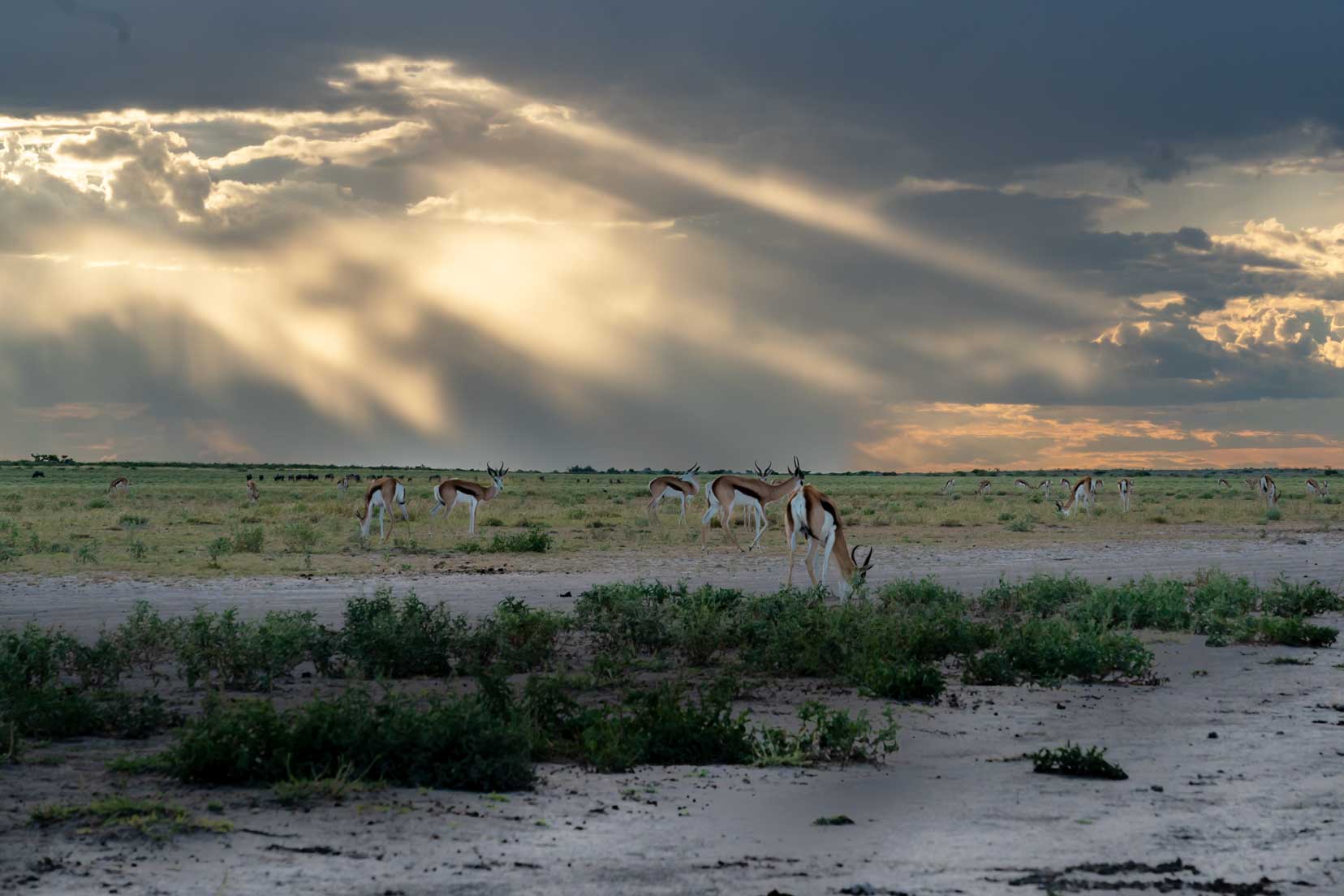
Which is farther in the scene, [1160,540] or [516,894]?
[1160,540]

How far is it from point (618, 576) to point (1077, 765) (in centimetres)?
1419

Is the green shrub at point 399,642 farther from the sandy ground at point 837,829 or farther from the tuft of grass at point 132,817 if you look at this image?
the tuft of grass at point 132,817

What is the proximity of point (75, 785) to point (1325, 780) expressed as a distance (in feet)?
28.6

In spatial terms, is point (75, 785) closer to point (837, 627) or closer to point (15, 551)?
point (837, 627)

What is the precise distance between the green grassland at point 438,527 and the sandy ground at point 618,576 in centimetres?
146

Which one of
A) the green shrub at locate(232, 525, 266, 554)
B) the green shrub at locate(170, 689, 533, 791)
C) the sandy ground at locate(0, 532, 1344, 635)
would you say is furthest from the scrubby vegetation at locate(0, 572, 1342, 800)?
Result: the green shrub at locate(232, 525, 266, 554)

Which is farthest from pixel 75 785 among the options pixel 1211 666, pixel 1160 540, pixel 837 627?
pixel 1160 540

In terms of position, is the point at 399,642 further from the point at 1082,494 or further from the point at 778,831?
the point at 1082,494

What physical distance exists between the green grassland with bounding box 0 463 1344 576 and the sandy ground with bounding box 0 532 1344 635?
1463mm

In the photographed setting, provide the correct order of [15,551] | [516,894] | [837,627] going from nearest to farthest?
[516,894] → [837,627] → [15,551]

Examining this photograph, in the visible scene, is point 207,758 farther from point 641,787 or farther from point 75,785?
point 641,787

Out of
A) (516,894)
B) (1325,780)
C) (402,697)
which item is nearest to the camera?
(516,894)

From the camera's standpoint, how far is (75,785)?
806cm

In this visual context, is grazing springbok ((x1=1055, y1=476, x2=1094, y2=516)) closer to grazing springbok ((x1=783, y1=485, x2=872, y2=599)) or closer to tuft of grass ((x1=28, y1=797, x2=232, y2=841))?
grazing springbok ((x1=783, y1=485, x2=872, y2=599))
